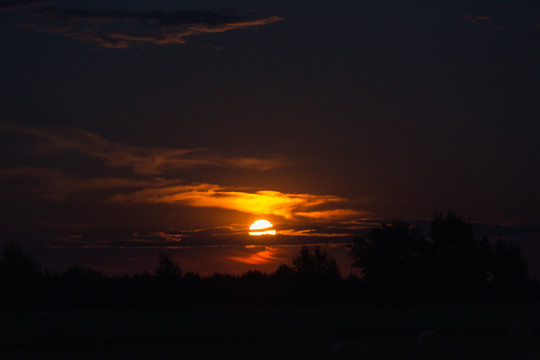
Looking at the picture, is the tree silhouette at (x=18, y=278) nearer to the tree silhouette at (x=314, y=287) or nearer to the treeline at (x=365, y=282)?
the treeline at (x=365, y=282)

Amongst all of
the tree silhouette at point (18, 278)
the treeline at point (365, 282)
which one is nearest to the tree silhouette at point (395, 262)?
the treeline at point (365, 282)

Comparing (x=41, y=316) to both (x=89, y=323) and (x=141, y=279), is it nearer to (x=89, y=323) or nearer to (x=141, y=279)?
(x=89, y=323)

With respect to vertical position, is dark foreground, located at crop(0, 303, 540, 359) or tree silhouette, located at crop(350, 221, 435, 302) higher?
tree silhouette, located at crop(350, 221, 435, 302)

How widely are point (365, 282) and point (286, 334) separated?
51.5m

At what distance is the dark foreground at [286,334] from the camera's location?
28.3m

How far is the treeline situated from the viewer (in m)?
85.1

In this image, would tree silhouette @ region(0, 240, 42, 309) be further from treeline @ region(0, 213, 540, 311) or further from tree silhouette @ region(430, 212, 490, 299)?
tree silhouette @ region(430, 212, 490, 299)

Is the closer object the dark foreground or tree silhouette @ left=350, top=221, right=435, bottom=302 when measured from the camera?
the dark foreground

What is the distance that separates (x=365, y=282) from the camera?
88.8m

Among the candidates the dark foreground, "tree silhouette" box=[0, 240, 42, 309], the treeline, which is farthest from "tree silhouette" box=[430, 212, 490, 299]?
"tree silhouette" box=[0, 240, 42, 309]

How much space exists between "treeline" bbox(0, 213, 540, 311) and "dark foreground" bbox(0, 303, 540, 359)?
24.1 m

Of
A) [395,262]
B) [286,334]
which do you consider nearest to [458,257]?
[395,262]

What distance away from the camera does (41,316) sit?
54.0 metres

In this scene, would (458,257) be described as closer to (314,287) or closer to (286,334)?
(314,287)
